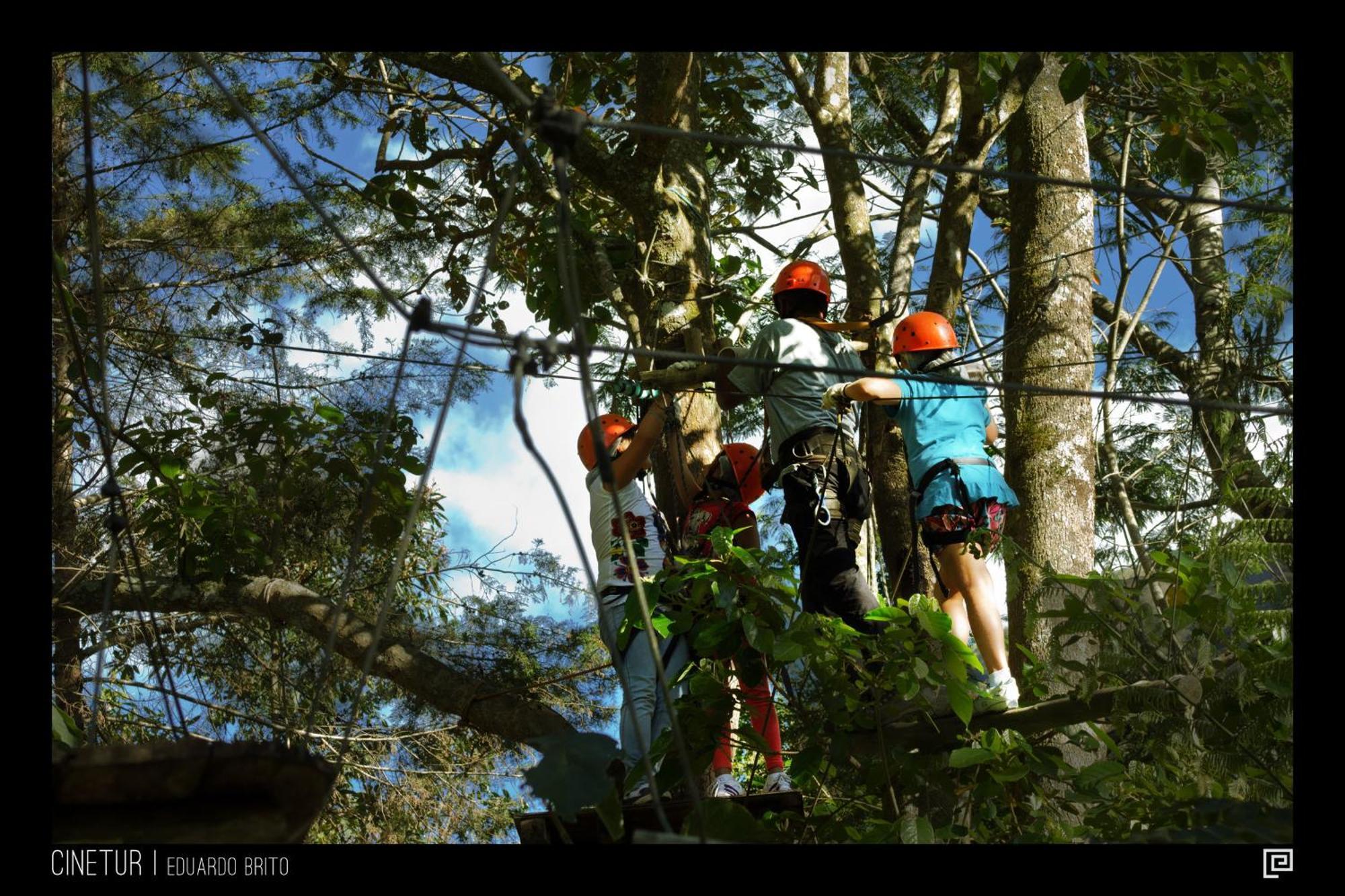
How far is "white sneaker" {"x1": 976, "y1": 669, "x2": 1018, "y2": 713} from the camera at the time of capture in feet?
10.8

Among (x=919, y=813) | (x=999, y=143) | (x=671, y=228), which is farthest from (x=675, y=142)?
(x=999, y=143)

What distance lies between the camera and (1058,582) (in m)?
3.09

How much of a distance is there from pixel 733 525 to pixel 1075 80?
1.81 metres

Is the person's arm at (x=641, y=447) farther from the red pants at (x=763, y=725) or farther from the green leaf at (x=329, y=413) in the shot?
the green leaf at (x=329, y=413)

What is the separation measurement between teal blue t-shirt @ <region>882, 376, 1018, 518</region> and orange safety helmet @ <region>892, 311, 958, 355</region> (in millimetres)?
136

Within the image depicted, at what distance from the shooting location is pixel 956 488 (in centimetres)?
353

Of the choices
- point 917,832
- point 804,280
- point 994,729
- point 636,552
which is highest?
point 804,280

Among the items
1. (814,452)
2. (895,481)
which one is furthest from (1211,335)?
(814,452)

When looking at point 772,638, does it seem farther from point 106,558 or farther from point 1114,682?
point 106,558

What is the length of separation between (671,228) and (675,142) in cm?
38

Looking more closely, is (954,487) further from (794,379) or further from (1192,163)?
(1192,163)

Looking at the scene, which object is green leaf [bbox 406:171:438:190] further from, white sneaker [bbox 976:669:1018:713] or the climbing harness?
white sneaker [bbox 976:669:1018:713]

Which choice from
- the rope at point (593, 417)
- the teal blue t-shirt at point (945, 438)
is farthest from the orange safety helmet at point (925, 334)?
the rope at point (593, 417)
